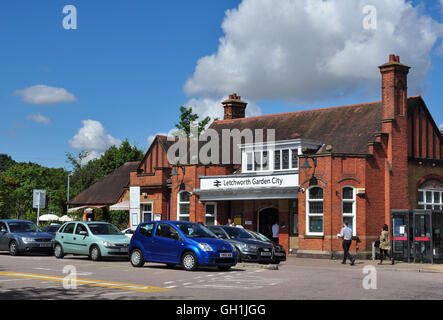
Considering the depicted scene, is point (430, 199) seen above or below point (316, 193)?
below

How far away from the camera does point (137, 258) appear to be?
67.1ft

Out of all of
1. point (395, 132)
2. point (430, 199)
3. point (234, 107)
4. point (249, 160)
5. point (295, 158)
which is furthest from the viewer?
point (234, 107)

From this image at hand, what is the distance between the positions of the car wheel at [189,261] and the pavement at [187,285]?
0.32m

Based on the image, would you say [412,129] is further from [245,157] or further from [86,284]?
[86,284]

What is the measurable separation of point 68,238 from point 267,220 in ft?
43.1

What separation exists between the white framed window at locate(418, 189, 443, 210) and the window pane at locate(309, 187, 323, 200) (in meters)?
5.72

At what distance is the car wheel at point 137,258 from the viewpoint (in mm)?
20297

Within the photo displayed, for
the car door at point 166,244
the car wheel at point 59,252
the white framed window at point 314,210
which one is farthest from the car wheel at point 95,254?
the white framed window at point 314,210

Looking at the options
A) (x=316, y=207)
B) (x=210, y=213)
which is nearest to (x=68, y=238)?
(x=316, y=207)

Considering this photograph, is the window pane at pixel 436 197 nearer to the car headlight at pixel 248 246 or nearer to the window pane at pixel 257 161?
the window pane at pixel 257 161

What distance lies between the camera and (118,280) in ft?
51.5

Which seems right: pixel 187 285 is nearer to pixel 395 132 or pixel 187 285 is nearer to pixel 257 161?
pixel 395 132

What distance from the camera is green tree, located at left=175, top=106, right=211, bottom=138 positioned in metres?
58.3
